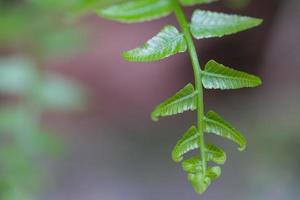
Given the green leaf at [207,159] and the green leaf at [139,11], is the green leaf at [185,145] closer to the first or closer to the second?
the green leaf at [207,159]

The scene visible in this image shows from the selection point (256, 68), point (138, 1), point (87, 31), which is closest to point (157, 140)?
point (256, 68)

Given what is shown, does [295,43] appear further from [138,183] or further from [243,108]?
[138,183]

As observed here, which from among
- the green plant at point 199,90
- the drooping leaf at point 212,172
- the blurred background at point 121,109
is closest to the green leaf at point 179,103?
the green plant at point 199,90

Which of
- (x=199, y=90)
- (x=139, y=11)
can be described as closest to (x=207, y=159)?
(x=199, y=90)

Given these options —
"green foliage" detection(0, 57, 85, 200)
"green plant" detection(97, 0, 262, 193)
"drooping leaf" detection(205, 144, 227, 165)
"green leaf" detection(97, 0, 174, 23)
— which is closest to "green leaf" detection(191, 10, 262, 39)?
"green plant" detection(97, 0, 262, 193)

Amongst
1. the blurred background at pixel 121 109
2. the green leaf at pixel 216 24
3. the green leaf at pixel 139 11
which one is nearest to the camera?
the green leaf at pixel 216 24

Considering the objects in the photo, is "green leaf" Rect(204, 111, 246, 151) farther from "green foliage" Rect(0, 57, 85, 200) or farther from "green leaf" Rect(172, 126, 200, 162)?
"green foliage" Rect(0, 57, 85, 200)

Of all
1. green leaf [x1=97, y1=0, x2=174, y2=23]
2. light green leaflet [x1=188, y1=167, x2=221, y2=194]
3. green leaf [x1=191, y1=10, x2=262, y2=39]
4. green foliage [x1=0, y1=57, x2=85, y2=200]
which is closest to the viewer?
light green leaflet [x1=188, y1=167, x2=221, y2=194]
